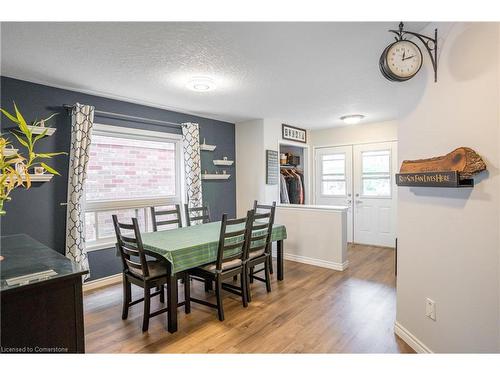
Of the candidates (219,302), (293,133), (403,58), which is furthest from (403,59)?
(293,133)

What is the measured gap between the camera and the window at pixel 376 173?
16.9ft

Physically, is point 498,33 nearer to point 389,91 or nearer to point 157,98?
point 389,91

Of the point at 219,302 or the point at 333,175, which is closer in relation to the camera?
the point at 219,302

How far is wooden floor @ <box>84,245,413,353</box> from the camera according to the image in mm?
2168

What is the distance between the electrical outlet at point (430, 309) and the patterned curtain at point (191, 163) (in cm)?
314

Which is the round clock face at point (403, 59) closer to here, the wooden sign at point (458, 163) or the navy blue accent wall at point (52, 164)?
the wooden sign at point (458, 163)

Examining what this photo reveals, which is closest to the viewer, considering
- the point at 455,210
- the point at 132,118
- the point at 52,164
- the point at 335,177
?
the point at 455,210

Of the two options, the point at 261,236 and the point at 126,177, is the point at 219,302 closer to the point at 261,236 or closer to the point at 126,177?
the point at 261,236

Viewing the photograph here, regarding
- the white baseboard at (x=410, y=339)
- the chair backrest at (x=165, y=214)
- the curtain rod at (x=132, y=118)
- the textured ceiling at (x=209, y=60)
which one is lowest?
the white baseboard at (x=410, y=339)

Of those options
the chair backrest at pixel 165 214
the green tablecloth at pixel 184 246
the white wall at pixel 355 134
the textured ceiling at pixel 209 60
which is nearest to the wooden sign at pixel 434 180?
Answer: the textured ceiling at pixel 209 60

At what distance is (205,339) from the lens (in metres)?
2.28

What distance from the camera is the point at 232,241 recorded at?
282 cm

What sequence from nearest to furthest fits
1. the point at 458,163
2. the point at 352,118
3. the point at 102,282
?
the point at 458,163 → the point at 102,282 → the point at 352,118

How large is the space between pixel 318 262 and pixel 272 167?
5.85 feet
